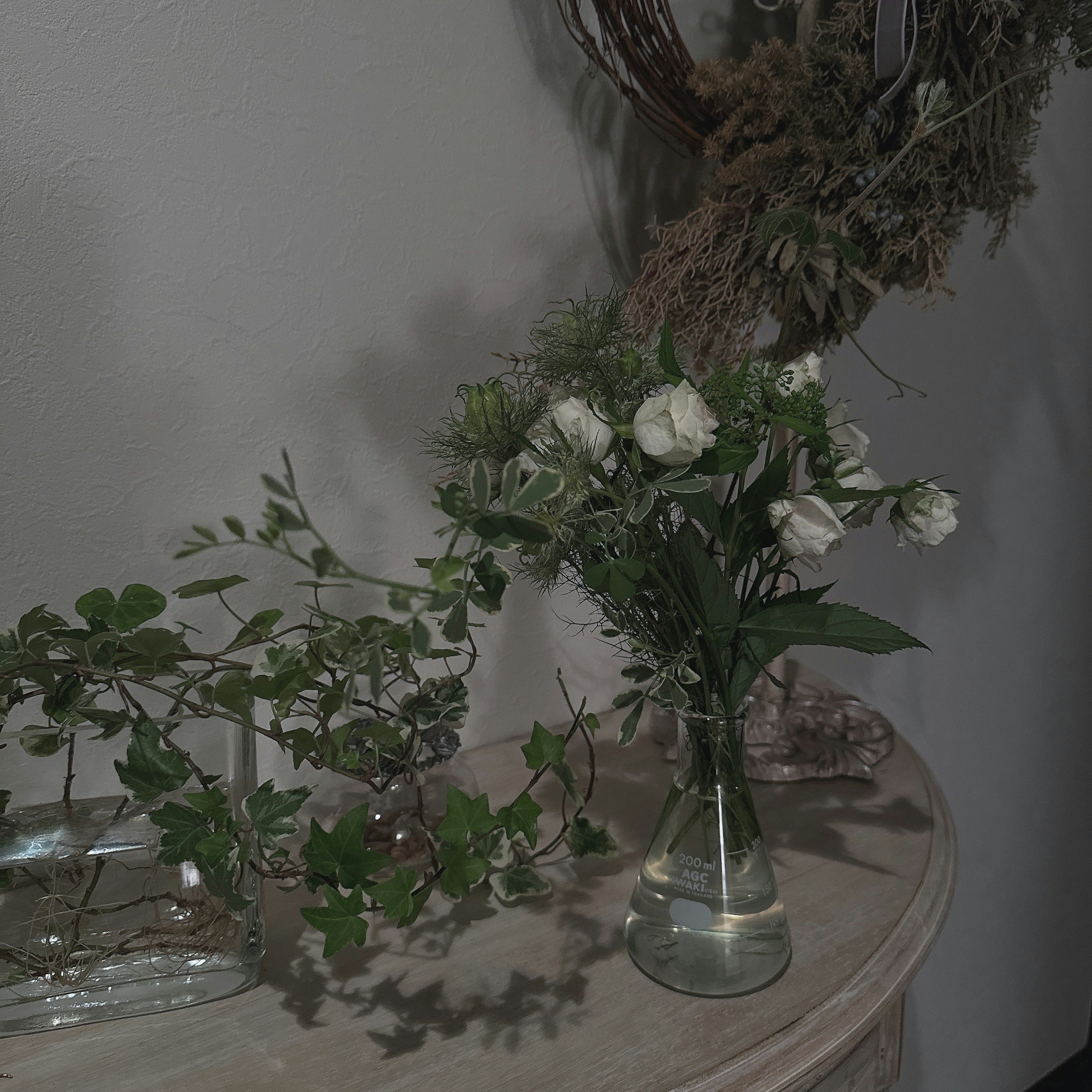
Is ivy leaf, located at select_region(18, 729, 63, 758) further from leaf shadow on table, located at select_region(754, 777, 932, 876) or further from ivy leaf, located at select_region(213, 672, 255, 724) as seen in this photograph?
leaf shadow on table, located at select_region(754, 777, 932, 876)

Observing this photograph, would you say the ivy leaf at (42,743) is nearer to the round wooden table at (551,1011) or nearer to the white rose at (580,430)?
the round wooden table at (551,1011)

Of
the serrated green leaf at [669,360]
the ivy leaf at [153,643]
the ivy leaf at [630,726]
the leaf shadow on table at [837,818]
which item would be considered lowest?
the leaf shadow on table at [837,818]

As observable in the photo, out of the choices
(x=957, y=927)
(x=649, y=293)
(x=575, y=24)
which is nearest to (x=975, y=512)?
(x=957, y=927)

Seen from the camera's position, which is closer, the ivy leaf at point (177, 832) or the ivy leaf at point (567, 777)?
the ivy leaf at point (177, 832)

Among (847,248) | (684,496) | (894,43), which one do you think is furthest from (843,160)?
(684,496)

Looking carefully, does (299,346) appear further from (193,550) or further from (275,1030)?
(275,1030)

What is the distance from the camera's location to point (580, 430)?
512mm

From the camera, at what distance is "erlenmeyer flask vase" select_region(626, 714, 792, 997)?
1.91ft

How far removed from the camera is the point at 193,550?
16.6 inches

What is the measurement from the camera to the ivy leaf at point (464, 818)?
1.85 feet

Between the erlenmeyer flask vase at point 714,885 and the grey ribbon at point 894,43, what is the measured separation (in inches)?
20.9

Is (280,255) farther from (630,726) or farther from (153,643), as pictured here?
(630,726)

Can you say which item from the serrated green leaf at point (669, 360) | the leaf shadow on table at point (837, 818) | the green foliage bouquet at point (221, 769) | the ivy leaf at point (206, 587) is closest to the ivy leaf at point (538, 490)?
the green foliage bouquet at point (221, 769)

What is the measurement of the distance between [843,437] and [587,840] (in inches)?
14.1
